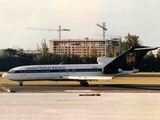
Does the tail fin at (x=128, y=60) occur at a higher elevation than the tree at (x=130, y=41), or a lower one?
lower

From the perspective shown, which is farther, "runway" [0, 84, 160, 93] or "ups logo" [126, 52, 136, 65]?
"ups logo" [126, 52, 136, 65]

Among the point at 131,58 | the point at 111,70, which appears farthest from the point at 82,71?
→ the point at 131,58

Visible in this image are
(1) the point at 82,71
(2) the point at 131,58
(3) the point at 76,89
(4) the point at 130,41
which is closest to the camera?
(3) the point at 76,89

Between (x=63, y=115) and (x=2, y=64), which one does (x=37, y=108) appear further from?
(x=2, y=64)

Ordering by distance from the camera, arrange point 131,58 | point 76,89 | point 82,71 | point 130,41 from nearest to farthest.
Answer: point 76,89 → point 82,71 → point 131,58 → point 130,41

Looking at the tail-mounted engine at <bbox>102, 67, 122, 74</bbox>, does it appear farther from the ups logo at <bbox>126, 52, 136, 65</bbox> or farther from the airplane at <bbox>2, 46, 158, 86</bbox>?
the ups logo at <bbox>126, 52, 136, 65</bbox>

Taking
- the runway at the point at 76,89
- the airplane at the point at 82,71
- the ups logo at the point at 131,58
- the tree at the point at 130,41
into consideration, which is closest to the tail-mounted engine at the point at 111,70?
the airplane at the point at 82,71

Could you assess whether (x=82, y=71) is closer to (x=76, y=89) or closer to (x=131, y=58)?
(x=131, y=58)

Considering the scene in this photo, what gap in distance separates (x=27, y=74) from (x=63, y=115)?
30.8 meters

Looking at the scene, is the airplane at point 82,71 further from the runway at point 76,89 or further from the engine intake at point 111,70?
the runway at point 76,89

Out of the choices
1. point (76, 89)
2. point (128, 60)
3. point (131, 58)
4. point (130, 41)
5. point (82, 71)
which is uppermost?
point (130, 41)

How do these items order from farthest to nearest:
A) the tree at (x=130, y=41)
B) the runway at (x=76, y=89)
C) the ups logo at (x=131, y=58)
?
the tree at (x=130, y=41) → the ups logo at (x=131, y=58) → the runway at (x=76, y=89)

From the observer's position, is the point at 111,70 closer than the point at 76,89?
Answer: No

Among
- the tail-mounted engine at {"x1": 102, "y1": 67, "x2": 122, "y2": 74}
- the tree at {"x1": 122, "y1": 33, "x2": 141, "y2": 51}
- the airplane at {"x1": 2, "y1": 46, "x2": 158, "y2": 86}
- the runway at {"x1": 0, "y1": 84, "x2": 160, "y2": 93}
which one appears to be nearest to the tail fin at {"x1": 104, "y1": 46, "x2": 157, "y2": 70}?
the airplane at {"x1": 2, "y1": 46, "x2": 158, "y2": 86}
